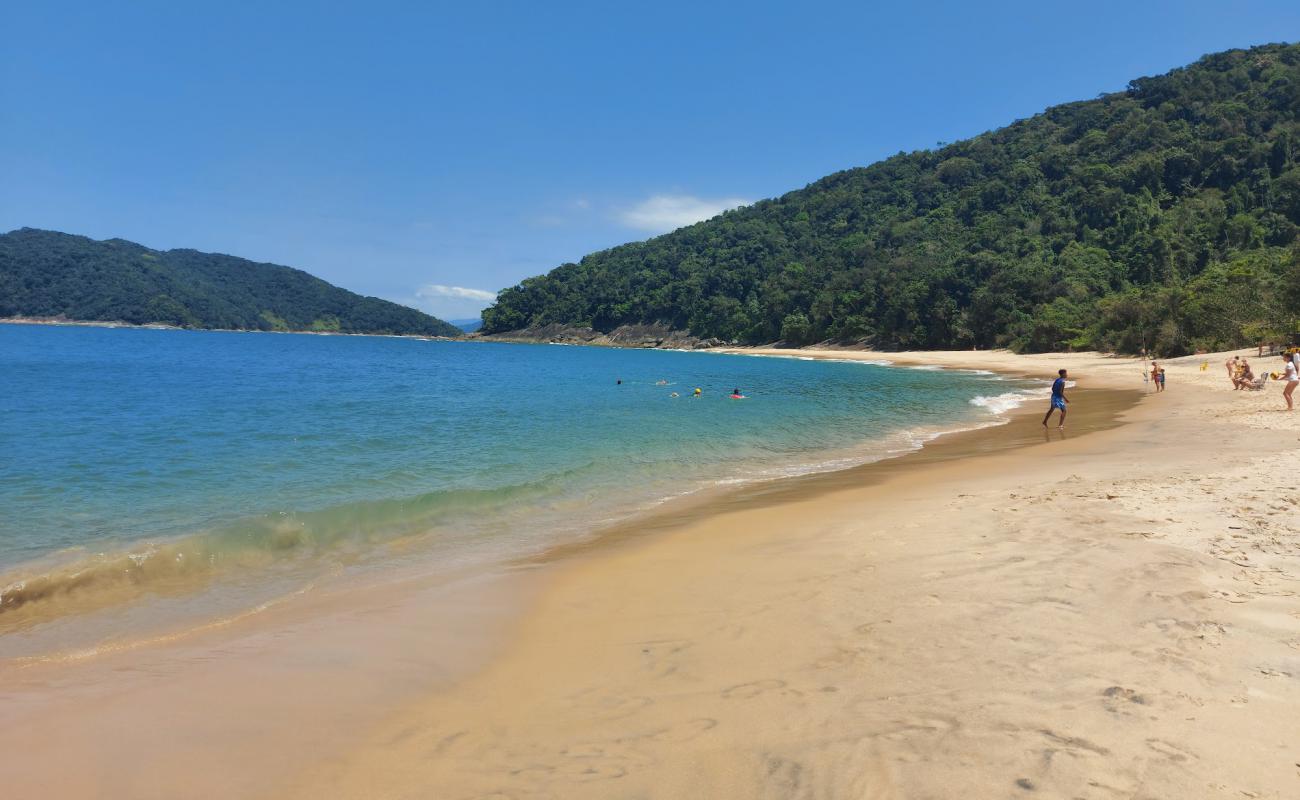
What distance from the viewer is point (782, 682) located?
4828mm

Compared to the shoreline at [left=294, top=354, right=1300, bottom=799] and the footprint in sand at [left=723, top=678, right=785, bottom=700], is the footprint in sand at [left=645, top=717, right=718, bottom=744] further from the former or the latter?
the footprint in sand at [left=723, top=678, right=785, bottom=700]

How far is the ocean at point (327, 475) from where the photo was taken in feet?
28.9

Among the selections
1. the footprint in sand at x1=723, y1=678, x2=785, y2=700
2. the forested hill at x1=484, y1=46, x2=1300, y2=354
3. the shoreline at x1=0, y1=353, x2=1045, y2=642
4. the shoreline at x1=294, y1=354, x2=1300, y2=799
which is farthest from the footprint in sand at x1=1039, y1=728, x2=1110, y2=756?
the forested hill at x1=484, y1=46, x2=1300, y2=354

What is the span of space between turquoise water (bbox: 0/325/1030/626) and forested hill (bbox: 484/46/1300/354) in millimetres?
33790

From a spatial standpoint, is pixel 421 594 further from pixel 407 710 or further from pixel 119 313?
pixel 119 313

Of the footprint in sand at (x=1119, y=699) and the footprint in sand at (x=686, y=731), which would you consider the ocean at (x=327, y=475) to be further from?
the footprint in sand at (x=1119, y=699)

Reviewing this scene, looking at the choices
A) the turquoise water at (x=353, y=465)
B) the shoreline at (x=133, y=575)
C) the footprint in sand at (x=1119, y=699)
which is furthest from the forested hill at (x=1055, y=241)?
the footprint in sand at (x=1119, y=699)

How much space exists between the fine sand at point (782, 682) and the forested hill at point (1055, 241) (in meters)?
41.5

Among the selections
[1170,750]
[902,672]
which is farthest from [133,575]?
[1170,750]

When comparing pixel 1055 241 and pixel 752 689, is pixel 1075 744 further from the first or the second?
pixel 1055 241

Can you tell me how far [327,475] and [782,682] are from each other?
12677mm

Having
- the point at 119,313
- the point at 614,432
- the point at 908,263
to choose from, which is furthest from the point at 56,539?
the point at 119,313

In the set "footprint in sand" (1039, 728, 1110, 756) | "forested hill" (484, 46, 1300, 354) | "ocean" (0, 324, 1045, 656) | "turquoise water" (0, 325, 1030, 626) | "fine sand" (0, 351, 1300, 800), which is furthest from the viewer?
"forested hill" (484, 46, 1300, 354)

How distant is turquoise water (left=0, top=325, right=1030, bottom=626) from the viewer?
32.2 feet
